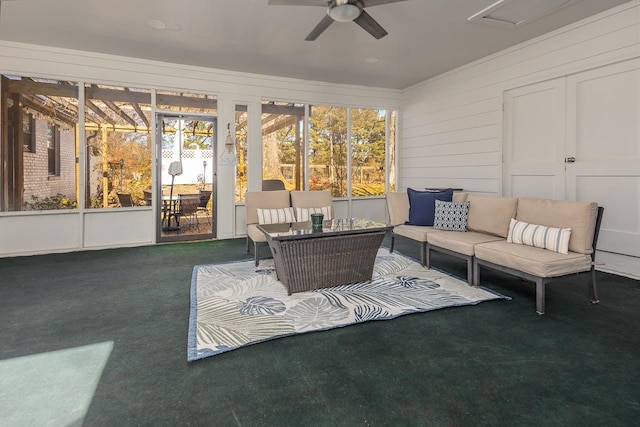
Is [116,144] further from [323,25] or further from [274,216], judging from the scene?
[323,25]

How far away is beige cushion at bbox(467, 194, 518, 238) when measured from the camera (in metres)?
3.79

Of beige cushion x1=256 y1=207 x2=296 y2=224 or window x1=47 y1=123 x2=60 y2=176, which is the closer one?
beige cushion x1=256 y1=207 x2=296 y2=224

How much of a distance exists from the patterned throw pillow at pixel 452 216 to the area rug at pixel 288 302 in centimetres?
61

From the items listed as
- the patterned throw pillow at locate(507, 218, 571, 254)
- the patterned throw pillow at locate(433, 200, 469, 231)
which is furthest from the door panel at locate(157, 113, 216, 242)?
the patterned throw pillow at locate(507, 218, 571, 254)

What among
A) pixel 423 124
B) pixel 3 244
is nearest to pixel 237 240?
pixel 3 244

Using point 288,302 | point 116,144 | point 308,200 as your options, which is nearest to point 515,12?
point 308,200

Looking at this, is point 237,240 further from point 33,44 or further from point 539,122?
point 539,122

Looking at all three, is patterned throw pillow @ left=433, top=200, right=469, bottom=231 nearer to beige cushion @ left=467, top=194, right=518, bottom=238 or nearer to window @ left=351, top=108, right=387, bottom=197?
beige cushion @ left=467, top=194, right=518, bottom=238

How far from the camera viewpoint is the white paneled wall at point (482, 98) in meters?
3.88

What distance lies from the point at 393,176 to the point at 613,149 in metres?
3.93

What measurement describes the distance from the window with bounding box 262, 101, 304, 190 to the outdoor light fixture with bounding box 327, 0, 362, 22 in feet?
10.9

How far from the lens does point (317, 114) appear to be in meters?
6.73

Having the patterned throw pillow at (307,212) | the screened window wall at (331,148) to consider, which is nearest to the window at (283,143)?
the screened window wall at (331,148)

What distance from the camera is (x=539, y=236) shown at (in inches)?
127
